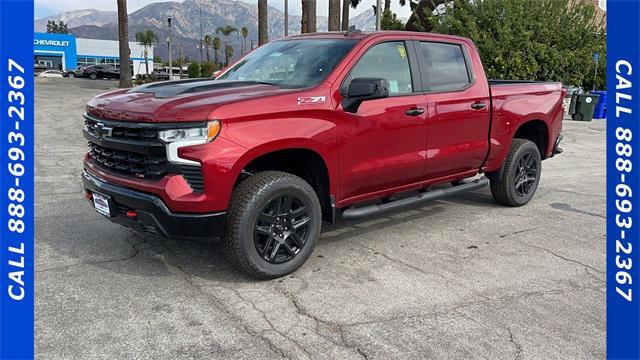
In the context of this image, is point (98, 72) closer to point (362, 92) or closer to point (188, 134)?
point (362, 92)

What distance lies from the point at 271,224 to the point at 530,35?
15.7 m

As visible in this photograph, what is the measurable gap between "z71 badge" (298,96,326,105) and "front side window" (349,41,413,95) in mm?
497

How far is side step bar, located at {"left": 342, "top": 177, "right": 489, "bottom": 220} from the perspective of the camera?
4555 mm

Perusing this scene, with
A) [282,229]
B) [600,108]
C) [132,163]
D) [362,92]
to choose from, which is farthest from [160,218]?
[600,108]

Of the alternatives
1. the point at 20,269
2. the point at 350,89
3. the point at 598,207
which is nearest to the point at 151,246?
the point at 350,89

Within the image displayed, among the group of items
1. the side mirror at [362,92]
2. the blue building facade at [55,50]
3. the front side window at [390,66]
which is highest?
the blue building facade at [55,50]

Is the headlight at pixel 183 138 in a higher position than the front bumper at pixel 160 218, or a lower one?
higher

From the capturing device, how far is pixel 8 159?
1801 mm

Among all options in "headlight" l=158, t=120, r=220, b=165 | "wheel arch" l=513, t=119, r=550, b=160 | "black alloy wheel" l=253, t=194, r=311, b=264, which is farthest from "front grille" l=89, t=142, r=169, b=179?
"wheel arch" l=513, t=119, r=550, b=160

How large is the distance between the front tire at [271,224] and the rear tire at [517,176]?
9.52ft

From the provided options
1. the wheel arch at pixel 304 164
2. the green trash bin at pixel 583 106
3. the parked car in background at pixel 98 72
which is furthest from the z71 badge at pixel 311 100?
the parked car in background at pixel 98 72

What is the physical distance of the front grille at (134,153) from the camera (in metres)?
3.62

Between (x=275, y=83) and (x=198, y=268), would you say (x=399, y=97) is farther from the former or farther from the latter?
(x=198, y=268)

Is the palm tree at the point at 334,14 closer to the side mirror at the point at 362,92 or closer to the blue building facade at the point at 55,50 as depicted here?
the side mirror at the point at 362,92
